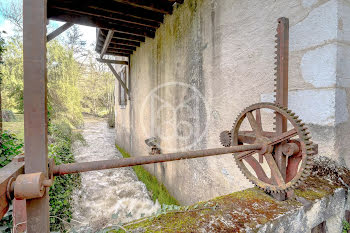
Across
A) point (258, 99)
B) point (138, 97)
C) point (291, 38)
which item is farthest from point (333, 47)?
point (138, 97)

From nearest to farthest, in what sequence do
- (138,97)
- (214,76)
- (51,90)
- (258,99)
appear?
(258,99) → (214,76) → (138,97) → (51,90)

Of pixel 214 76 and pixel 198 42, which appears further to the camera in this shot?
pixel 198 42

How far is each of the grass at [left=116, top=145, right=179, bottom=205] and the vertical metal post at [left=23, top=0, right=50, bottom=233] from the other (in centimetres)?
352

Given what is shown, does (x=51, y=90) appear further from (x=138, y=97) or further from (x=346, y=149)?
(x=346, y=149)

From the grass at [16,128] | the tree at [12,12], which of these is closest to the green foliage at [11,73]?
the grass at [16,128]

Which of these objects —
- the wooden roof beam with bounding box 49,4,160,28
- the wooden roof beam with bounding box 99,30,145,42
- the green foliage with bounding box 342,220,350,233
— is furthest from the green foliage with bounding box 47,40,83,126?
the green foliage with bounding box 342,220,350,233

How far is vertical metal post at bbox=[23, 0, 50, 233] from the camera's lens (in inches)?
26.0

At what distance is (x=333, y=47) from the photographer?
139cm

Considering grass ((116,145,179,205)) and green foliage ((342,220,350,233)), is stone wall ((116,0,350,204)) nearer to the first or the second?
grass ((116,145,179,205))

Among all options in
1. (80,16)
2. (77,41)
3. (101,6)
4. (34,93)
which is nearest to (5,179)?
(34,93)

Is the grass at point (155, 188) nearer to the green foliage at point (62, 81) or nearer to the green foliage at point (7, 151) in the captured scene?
the green foliage at point (7, 151)

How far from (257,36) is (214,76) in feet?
2.64

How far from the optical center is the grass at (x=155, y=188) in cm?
410

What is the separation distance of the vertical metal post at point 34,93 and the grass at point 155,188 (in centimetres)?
352
